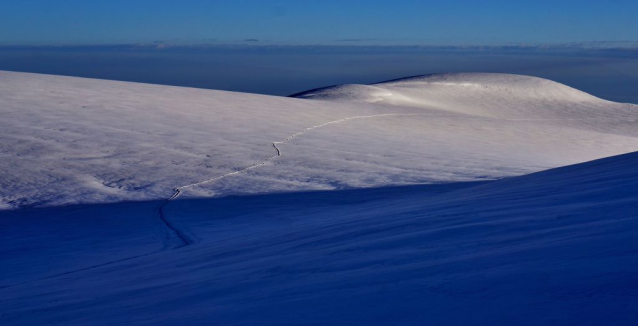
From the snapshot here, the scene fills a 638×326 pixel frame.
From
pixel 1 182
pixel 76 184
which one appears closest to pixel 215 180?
pixel 76 184

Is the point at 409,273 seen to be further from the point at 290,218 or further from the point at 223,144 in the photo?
the point at 223,144

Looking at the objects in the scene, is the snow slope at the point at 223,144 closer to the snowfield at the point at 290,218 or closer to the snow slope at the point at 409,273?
the snowfield at the point at 290,218

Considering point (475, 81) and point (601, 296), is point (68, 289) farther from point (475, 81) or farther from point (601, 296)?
point (475, 81)

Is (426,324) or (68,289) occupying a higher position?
(426,324)

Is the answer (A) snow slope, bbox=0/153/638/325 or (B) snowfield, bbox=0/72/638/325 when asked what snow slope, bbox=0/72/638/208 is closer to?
(B) snowfield, bbox=0/72/638/325

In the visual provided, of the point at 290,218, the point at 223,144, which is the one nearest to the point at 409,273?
the point at 290,218

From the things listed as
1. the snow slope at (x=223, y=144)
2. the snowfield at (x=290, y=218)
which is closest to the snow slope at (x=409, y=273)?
the snowfield at (x=290, y=218)
